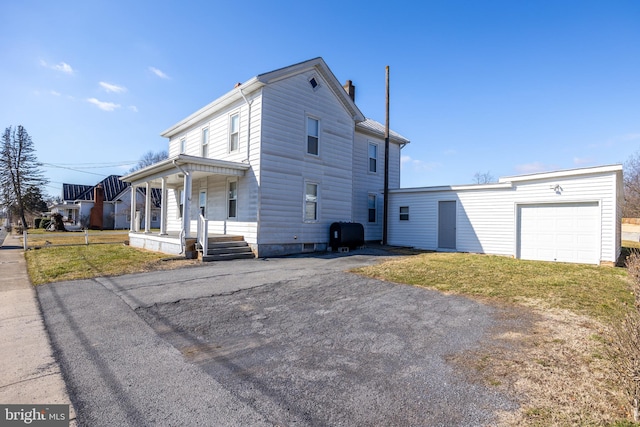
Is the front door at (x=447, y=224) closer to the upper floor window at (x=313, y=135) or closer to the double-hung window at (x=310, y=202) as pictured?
the double-hung window at (x=310, y=202)

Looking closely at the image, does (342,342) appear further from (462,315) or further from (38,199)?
(38,199)

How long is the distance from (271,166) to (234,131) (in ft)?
9.33

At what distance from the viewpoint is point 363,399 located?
2.75 m

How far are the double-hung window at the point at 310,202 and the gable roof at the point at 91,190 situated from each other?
111 ft

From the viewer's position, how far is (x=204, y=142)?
1565 centimetres

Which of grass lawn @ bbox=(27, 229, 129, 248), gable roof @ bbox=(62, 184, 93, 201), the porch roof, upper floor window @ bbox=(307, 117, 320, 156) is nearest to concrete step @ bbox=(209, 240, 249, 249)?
the porch roof

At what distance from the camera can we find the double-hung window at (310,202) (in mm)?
13484

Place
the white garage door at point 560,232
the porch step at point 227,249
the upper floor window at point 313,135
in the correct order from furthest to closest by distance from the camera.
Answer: the upper floor window at point 313,135
the white garage door at point 560,232
the porch step at point 227,249

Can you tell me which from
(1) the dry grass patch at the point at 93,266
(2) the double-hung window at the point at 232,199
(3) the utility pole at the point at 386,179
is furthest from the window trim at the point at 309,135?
(1) the dry grass patch at the point at 93,266

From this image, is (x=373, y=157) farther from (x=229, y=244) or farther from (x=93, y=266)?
(x=93, y=266)

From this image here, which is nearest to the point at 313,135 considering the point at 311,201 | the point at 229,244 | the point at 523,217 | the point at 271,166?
the point at 271,166

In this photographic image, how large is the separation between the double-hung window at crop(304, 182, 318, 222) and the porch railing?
421 centimetres

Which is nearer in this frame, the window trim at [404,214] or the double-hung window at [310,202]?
the double-hung window at [310,202]

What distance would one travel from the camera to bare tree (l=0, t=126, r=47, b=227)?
1550 inches
